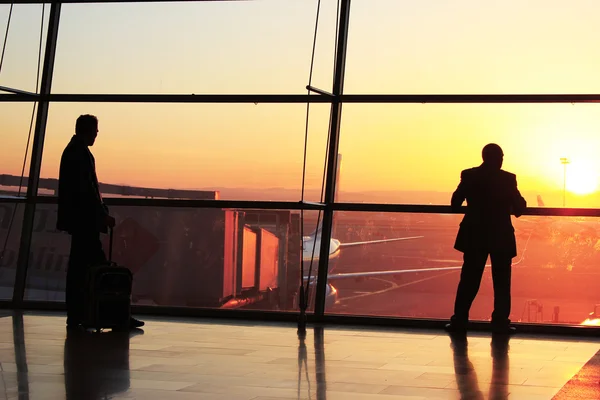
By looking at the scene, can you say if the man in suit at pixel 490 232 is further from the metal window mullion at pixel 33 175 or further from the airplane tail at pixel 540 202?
the metal window mullion at pixel 33 175

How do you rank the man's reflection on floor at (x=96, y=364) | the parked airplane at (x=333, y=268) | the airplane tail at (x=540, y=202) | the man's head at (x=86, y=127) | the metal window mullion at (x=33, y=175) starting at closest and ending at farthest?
the man's reflection on floor at (x=96, y=364) < the man's head at (x=86, y=127) < the airplane tail at (x=540, y=202) < the parked airplane at (x=333, y=268) < the metal window mullion at (x=33, y=175)

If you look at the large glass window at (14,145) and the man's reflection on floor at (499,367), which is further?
the large glass window at (14,145)

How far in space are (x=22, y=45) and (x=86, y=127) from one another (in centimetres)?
231

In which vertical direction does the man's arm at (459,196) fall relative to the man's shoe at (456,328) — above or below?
above

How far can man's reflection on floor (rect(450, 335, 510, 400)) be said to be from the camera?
387cm

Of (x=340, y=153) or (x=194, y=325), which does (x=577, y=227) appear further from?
(x=194, y=325)

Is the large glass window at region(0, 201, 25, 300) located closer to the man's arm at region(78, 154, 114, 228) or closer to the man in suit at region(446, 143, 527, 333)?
the man's arm at region(78, 154, 114, 228)

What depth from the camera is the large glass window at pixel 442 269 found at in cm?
650

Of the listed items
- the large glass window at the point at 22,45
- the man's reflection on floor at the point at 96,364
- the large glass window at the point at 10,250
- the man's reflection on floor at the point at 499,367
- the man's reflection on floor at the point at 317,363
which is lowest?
the man's reflection on floor at the point at 96,364

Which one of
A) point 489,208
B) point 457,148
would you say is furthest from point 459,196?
point 457,148

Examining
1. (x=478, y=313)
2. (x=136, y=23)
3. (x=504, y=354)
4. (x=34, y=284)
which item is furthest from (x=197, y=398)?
(x=136, y=23)

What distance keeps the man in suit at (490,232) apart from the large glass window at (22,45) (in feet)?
11.7

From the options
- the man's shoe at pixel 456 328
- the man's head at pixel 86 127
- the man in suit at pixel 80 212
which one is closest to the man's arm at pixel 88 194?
the man in suit at pixel 80 212

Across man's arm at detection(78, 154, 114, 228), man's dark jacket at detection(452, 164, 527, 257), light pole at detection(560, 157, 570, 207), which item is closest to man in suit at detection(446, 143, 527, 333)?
man's dark jacket at detection(452, 164, 527, 257)
